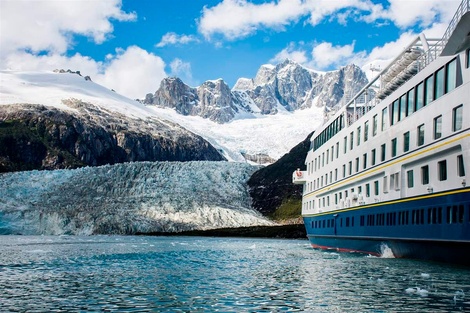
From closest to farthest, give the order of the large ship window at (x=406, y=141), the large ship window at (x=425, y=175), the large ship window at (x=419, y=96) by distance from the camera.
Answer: the large ship window at (x=425, y=175) < the large ship window at (x=419, y=96) < the large ship window at (x=406, y=141)

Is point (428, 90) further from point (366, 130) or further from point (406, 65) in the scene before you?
point (366, 130)

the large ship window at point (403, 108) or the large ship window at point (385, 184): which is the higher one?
the large ship window at point (403, 108)

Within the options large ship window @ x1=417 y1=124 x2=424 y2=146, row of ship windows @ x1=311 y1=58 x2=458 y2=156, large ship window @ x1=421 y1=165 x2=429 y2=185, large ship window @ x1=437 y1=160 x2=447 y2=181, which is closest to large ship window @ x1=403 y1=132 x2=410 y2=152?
row of ship windows @ x1=311 y1=58 x2=458 y2=156

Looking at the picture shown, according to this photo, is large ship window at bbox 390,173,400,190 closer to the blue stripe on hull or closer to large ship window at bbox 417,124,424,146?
the blue stripe on hull

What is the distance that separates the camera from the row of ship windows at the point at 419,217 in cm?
2388

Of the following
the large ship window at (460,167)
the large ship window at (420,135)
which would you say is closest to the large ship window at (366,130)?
the large ship window at (420,135)

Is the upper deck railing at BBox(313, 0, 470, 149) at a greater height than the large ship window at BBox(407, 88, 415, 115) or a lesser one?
greater

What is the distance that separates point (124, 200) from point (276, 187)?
2127 inches

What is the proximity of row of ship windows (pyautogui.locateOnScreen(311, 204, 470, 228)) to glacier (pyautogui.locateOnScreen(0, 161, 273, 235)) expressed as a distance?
74277 millimetres

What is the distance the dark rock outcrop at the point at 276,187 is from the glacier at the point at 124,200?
30.5 feet

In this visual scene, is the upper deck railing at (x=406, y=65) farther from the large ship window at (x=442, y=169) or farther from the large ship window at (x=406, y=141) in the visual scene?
the large ship window at (x=442, y=169)

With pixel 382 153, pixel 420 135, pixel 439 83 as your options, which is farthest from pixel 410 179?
pixel 439 83

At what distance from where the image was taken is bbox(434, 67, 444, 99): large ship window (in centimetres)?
2678

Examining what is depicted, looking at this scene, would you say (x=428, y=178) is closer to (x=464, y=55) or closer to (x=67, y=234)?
(x=464, y=55)
